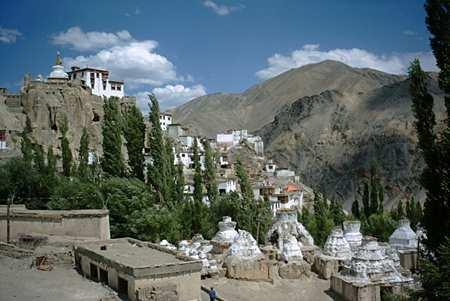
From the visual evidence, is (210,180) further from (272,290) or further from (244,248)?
(272,290)

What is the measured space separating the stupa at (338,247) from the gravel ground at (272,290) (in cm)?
268

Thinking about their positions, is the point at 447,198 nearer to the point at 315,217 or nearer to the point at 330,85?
the point at 315,217

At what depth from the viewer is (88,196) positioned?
30.5m

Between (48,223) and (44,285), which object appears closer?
(44,285)

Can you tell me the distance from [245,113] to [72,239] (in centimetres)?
14214

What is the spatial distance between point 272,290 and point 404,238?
10688 mm

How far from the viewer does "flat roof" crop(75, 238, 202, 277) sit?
16.1m

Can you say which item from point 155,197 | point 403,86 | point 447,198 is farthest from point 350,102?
point 447,198

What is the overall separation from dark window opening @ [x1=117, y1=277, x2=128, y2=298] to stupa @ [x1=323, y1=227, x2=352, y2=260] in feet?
Answer: 45.8

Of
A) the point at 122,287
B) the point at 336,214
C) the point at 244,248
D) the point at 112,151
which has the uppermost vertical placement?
the point at 112,151

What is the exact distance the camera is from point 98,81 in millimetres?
60469

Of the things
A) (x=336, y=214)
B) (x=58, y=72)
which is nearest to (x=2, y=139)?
(x=58, y=72)

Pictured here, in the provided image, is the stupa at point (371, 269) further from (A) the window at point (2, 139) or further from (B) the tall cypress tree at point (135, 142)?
(A) the window at point (2, 139)

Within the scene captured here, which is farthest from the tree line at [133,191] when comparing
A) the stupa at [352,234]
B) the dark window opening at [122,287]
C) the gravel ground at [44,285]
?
the dark window opening at [122,287]
